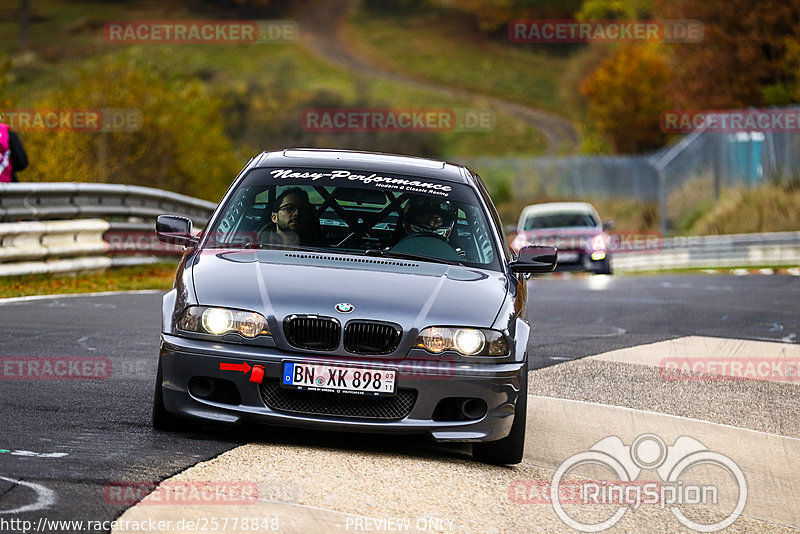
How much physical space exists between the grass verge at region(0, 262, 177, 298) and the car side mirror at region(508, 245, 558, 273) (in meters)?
7.40

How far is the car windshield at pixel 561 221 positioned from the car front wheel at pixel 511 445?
19.0 meters

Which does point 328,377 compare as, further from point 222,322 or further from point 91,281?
point 91,281

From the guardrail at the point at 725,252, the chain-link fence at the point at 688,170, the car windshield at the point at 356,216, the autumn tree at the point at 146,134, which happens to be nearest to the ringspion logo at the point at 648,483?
the car windshield at the point at 356,216

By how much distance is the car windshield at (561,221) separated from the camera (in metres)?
25.7

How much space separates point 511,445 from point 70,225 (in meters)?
10.1

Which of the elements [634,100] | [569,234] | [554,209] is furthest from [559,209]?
[634,100]

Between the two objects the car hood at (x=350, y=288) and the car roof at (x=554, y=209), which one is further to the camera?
the car roof at (x=554, y=209)

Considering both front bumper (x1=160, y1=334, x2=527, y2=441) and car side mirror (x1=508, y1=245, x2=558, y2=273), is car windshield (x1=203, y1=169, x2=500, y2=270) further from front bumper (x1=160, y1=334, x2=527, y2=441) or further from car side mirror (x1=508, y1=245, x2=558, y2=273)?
front bumper (x1=160, y1=334, x2=527, y2=441)

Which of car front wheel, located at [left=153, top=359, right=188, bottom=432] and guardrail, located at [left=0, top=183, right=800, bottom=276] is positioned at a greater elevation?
guardrail, located at [left=0, top=183, right=800, bottom=276]

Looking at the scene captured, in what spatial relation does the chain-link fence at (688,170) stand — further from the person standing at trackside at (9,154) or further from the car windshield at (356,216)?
the car windshield at (356,216)

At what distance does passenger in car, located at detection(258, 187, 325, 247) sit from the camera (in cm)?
762

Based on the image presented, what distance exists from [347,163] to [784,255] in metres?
21.6

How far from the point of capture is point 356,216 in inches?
314

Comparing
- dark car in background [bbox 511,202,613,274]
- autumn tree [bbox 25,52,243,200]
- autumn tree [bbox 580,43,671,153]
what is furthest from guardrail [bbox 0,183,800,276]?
autumn tree [bbox 580,43,671,153]
